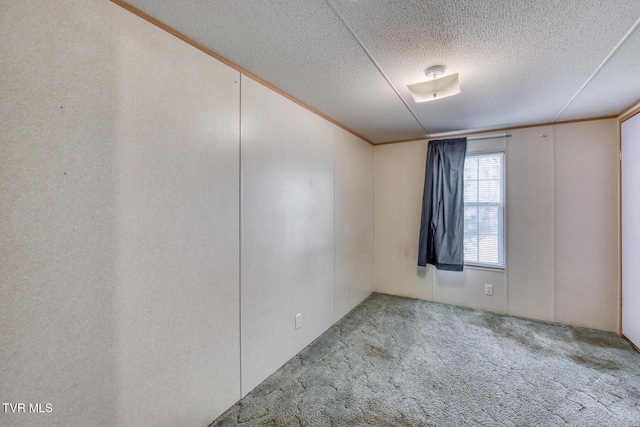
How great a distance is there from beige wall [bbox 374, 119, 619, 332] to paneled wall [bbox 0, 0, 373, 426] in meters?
2.74

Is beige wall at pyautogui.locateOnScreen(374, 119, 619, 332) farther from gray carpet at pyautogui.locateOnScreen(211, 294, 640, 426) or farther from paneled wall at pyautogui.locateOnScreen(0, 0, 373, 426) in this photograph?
paneled wall at pyautogui.locateOnScreen(0, 0, 373, 426)

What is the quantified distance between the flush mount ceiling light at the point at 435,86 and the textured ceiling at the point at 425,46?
6cm

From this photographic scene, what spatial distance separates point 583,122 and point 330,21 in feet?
10.2

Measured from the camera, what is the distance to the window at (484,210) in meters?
3.20

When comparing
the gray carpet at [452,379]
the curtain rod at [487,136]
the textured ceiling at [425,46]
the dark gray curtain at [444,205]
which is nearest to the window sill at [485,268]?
the dark gray curtain at [444,205]

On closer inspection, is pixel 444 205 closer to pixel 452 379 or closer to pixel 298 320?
pixel 452 379

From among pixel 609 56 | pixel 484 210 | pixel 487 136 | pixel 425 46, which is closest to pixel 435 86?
pixel 425 46

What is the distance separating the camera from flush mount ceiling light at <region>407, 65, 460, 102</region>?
5.95 ft

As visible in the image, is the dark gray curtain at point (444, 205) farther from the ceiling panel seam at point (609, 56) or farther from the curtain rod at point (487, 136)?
the ceiling panel seam at point (609, 56)

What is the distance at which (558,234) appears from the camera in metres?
2.92

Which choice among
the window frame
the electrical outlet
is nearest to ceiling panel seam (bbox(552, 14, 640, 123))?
the window frame

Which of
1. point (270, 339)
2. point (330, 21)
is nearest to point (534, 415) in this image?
Answer: point (270, 339)

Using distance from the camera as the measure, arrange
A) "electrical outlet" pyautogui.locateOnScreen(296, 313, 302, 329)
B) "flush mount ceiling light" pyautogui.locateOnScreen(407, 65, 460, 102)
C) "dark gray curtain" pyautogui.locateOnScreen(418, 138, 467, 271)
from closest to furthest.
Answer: "flush mount ceiling light" pyautogui.locateOnScreen(407, 65, 460, 102) → "electrical outlet" pyautogui.locateOnScreen(296, 313, 302, 329) → "dark gray curtain" pyautogui.locateOnScreen(418, 138, 467, 271)

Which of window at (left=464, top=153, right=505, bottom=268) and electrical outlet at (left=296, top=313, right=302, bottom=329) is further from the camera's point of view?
window at (left=464, top=153, right=505, bottom=268)
